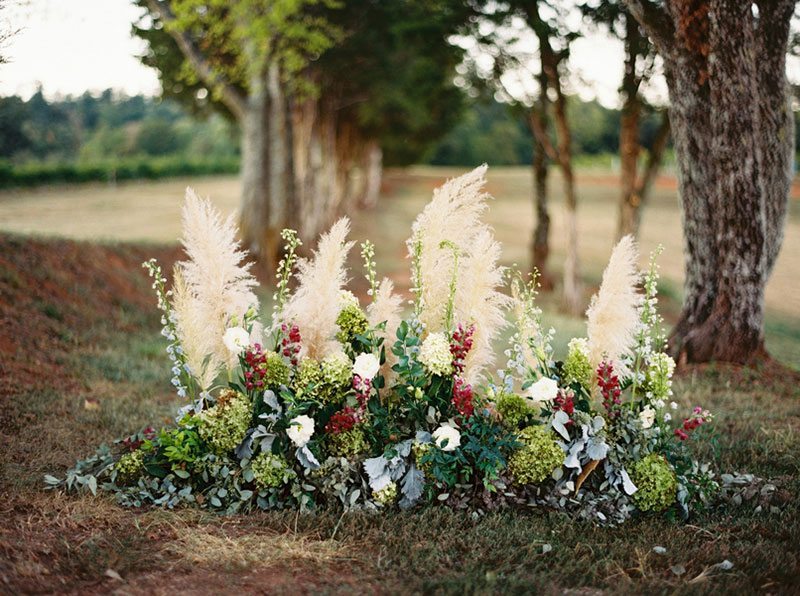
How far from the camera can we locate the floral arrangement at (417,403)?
4781mm

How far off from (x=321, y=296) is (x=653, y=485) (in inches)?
98.0

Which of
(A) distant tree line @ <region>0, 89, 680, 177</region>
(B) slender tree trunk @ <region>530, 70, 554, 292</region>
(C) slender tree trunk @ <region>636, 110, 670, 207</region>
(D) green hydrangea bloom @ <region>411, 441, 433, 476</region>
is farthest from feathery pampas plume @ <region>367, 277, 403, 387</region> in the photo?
(B) slender tree trunk @ <region>530, 70, 554, 292</region>

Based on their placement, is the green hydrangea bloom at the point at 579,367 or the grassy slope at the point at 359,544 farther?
the green hydrangea bloom at the point at 579,367

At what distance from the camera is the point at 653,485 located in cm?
476

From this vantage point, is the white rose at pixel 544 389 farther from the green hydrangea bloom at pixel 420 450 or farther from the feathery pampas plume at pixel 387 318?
the feathery pampas plume at pixel 387 318

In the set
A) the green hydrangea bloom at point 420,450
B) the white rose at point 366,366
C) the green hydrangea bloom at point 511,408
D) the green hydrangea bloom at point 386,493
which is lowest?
the green hydrangea bloom at point 386,493

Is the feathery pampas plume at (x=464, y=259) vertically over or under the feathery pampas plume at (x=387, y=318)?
over

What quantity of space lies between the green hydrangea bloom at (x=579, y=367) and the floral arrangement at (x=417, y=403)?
0.04 feet

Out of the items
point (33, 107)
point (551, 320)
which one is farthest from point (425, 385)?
point (33, 107)

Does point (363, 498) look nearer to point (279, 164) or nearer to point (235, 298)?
point (235, 298)

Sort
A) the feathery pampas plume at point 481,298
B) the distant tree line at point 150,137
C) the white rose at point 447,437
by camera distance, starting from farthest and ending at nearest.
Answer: the distant tree line at point 150,137 → the feathery pampas plume at point 481,298 → the white rose at point 447,437

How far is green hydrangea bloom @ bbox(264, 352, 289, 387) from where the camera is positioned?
16.4ft

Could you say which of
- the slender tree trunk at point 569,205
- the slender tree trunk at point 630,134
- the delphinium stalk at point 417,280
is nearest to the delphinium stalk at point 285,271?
the delphinium stalk at point 417,280

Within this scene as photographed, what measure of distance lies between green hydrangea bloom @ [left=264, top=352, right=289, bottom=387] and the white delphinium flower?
95 cm
